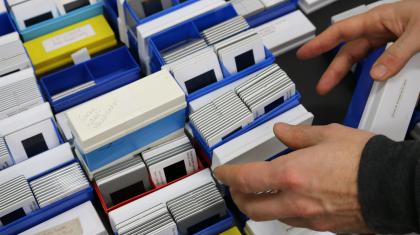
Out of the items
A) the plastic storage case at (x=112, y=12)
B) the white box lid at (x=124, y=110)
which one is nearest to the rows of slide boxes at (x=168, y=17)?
the plastic storage case at (x=112, y=12)

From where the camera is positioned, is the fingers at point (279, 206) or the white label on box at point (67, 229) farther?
the white label on box at point (67, 229)

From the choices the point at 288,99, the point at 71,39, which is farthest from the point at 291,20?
the point at 71,39

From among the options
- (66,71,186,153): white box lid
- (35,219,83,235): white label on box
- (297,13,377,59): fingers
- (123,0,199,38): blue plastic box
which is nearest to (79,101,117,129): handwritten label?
(66,71,186,153): white box lid

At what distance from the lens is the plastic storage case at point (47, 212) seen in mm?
1398

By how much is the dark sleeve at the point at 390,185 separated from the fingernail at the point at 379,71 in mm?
463

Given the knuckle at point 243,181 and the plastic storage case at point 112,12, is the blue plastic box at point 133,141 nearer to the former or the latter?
the knuckle at point 243,181

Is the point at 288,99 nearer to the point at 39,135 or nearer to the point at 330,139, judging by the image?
the point at 330,139

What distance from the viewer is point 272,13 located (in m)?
2.04

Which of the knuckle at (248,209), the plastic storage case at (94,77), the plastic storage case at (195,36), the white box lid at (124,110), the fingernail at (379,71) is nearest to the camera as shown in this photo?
the knuckle at (248,209)

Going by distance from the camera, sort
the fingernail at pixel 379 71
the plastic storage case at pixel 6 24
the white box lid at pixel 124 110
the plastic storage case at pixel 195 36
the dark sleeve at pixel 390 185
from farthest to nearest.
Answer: the plastic storage case at pixel 6 24
the plastic storage case at pixel 195 36
the fingernail at pixel 379 71
the white box lid at pixel 124 110
the dark sleeve at pixel 390 185

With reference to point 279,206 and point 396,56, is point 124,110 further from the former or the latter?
point 396,56

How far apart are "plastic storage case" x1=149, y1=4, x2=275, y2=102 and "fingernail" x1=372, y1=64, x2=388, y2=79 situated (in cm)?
33

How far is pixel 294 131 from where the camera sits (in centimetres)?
119

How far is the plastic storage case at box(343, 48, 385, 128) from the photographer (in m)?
1.60
